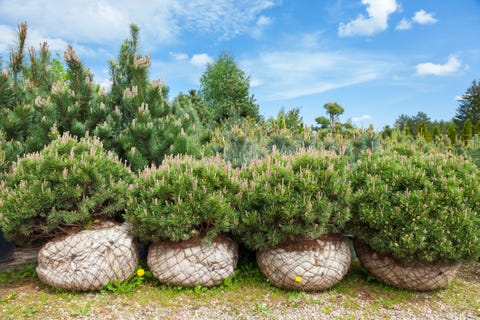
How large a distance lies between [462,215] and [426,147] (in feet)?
15.9

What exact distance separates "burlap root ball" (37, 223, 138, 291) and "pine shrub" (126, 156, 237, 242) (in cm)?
34

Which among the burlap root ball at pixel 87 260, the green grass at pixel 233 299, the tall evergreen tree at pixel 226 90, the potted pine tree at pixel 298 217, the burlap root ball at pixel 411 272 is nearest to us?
the green grass at pixel 233 299

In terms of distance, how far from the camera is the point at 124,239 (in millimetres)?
4660

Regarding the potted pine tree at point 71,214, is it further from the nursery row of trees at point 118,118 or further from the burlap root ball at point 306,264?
the burlap root ball at point 306,264

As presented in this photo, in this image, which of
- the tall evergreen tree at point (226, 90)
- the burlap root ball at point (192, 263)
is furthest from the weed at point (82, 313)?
the tall evergreen tree at point (226, 90)

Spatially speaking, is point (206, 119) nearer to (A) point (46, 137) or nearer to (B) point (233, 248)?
(A) point (46, 137)

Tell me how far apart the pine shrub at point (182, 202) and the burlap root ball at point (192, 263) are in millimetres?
143

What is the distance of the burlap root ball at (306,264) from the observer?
4438mm

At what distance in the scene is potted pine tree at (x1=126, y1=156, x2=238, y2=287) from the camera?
4246 millimetres

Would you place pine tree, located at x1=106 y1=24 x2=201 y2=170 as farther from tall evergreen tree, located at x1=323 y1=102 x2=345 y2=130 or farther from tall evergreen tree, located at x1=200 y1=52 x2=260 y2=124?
tall evergreen tree, located at x1=323 y1=102 x2=345 y2=130

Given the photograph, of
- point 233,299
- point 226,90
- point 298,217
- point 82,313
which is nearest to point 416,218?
point 298,217

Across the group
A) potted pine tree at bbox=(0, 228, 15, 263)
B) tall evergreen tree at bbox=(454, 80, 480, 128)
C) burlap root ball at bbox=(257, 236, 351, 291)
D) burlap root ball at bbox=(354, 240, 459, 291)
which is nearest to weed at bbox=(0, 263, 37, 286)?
potted pine tree at bbox=(0, 228, 15, 263)

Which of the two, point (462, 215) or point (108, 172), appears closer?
point (462, 215)

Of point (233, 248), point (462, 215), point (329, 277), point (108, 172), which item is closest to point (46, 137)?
point (108, 172)
